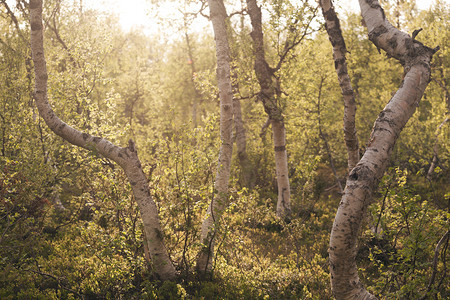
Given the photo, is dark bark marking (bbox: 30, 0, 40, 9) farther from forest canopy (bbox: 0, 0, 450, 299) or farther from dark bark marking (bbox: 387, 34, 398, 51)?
dark bark marking (bbox: 387, 34, 398, 51)

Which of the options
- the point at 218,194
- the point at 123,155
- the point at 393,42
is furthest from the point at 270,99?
the point at 393,42

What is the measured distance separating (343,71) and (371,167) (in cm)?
371

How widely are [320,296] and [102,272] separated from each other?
4.18m

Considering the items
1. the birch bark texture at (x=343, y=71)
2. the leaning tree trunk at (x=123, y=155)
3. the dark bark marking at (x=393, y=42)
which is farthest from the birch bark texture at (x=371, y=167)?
the leaning tree trunk at (x=123, y=155)

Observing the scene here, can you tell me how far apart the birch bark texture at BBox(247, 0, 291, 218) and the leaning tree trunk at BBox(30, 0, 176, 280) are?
5.31 metres

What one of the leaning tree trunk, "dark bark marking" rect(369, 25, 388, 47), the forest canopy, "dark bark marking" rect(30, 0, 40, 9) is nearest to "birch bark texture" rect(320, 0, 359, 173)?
the forest canopy

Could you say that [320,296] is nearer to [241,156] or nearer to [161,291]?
[161,291]

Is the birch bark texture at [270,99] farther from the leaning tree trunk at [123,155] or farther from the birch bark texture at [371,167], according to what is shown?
the birch bark texture at [371,167]

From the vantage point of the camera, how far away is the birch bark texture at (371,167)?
320 cm

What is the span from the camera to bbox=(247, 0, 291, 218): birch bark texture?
987cm

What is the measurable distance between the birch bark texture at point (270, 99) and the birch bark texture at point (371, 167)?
19.7ft

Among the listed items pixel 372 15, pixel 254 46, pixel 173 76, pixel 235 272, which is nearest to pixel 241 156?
pixel 254 46

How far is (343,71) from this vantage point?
6426 millimetres

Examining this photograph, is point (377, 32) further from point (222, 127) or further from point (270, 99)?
point (270, 99)
